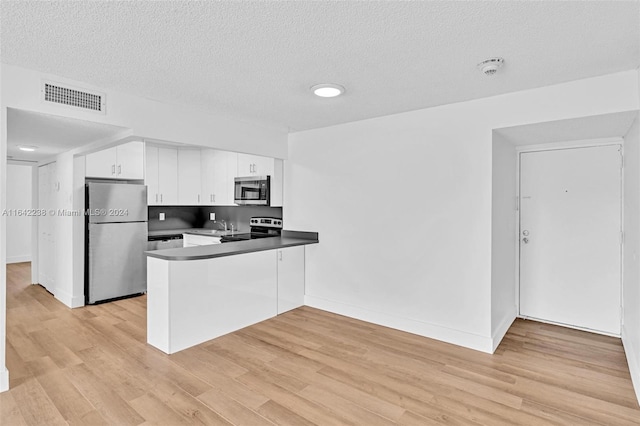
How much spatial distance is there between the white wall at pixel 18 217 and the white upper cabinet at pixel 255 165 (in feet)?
17.9

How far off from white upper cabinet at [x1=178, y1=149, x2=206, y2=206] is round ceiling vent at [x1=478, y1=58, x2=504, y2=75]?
4.82 metres

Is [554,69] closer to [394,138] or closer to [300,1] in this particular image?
[394,138]

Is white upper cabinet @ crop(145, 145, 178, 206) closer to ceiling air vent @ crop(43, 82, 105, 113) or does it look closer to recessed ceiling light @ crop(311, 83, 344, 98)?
ceiling air vent @ crop(43, 82, 105, 113)

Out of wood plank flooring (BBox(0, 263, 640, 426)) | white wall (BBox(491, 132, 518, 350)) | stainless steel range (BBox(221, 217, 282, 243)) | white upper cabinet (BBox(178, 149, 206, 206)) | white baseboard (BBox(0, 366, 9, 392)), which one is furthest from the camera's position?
white upper cabinet (BBox(178, 149, 206, 206))

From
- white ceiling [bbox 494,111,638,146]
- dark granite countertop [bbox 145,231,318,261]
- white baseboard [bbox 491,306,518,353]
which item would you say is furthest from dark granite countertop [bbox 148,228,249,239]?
white ceiling [bbox 494,111,638,146]

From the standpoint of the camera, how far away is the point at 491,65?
235cm

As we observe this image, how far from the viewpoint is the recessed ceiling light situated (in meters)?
2.77

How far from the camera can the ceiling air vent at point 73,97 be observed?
2.52 m

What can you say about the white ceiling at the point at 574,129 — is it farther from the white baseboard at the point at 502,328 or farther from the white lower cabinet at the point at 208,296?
the white lower cabinet at the point at 208,296

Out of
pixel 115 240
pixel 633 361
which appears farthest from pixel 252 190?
pixel 633 361

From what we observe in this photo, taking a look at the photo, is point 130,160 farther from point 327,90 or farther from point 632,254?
point 632,254

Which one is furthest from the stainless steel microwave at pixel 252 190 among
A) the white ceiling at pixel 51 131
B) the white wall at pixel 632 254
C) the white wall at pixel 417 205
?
the white wall at pixel 632 254

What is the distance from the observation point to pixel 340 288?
13.8 ft

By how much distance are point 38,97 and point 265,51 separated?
5.53 ft
